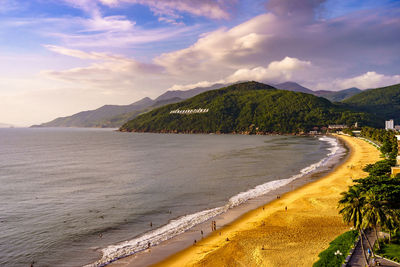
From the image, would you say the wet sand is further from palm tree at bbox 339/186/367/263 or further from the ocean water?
palm tree at bbox 339/186/367/263

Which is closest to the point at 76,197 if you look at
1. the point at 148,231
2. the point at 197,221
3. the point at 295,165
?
the point at 148,231

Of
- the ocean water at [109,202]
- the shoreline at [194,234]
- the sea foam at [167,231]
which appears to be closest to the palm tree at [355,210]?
the shoreline at [194,234]

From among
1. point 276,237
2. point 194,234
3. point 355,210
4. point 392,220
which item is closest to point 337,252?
point 355,210

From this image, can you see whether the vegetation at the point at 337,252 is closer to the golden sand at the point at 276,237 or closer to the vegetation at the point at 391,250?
the golden sand at the point at 276,237

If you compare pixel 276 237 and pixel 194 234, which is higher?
pixel 194 234

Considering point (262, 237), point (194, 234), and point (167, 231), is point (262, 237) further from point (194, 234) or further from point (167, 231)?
point (167, 231)
